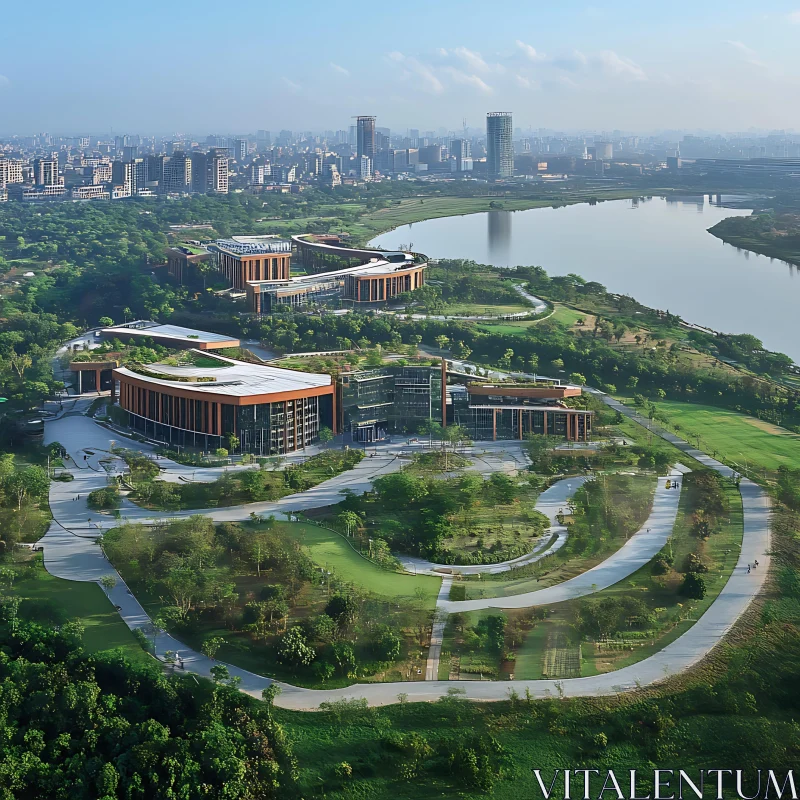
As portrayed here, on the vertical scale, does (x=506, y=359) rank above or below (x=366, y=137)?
below

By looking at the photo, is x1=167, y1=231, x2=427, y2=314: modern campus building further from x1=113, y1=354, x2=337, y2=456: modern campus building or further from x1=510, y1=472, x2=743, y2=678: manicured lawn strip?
x1=510, y1=472, x2=743, y2=678: manicured lawn strip

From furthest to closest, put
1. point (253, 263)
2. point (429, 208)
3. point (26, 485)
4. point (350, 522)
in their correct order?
point (429, 208) < point (253, 263) < point (26, 485) < point (350, 522)

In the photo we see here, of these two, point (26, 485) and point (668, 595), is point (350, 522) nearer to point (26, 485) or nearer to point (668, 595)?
point (668, 595)

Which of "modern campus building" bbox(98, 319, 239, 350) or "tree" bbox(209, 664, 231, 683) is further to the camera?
"modern campus building" bbox(98, 319, 239, 350)

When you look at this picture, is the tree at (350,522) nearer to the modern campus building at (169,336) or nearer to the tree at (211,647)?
the tree at (211,647)

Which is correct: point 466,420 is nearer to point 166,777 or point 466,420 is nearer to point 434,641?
point 434,641

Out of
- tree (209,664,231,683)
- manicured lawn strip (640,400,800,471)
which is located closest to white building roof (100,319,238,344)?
manicured lawn strip (640,400,800,471)

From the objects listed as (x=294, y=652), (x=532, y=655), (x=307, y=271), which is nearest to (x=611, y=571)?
(x=532, y=655)
